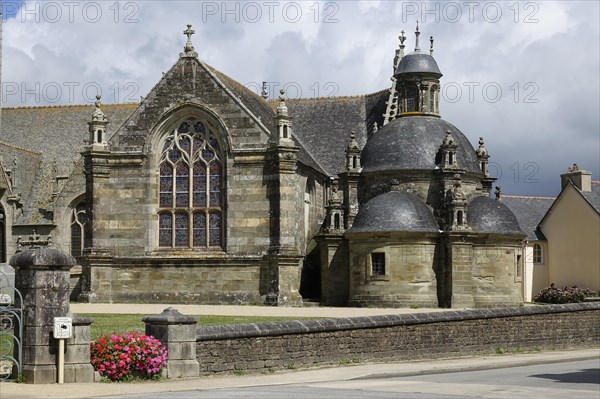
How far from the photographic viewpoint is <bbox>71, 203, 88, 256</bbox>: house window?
49.7 metres

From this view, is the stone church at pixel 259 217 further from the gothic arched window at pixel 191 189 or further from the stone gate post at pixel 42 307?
the stone gate post at pixel 42 307

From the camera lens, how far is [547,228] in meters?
62.0

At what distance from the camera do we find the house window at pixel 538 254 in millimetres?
62156

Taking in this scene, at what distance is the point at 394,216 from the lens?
41.2 meters

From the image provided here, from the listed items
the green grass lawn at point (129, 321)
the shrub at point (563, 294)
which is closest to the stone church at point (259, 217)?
the green grass lawn at point (129, 321)

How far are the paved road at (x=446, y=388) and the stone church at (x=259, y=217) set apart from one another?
18.3 meters

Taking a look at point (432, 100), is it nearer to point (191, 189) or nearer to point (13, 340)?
point (191, 189)

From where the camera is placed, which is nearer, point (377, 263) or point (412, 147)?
point (377, 263)

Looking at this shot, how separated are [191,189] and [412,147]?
922cm

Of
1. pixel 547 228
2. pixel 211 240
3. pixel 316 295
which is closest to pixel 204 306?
pixel 211 240

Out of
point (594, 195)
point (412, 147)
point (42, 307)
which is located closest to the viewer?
point (42, 307)

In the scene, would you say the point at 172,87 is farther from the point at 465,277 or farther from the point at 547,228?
the point at 547,228

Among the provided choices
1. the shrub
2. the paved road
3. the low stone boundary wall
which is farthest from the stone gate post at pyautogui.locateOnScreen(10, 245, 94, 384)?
the shrub

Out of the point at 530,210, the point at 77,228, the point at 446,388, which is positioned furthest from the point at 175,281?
the point at 530,210
